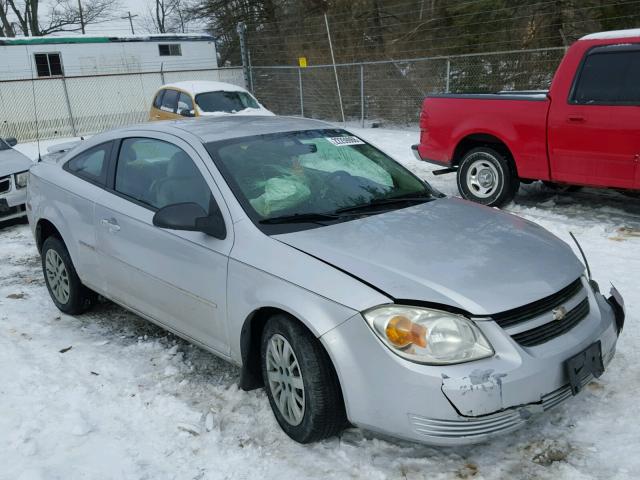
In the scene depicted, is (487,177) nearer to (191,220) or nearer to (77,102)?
(191,220)

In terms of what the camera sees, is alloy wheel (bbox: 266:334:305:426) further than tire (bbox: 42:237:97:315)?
No

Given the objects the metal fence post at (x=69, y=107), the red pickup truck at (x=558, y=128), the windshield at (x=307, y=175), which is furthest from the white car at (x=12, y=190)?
the metal fence post at (x=69, y=107)

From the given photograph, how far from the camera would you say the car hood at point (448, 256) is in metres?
2.63

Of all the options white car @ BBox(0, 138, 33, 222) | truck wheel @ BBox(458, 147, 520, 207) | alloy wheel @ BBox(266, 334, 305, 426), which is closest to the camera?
alloy wheel @ BBox(266, 334, 305, 426)

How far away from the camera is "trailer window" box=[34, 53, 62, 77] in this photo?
22.1 meters

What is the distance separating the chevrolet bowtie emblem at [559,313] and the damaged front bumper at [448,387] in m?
0.11


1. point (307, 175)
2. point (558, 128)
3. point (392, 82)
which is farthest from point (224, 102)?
point (307, 175)

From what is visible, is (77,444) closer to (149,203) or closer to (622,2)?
(149,203)

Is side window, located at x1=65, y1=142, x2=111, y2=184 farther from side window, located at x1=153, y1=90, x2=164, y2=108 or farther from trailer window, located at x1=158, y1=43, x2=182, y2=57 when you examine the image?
trailer window, located at x1=158, y1=43, x2=182, y2=57

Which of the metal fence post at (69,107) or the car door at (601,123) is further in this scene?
the metal fence post at (69,107)

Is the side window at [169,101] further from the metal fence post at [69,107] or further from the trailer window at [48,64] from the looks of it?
the trailer window at [48,64]

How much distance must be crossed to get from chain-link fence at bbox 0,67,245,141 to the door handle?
15.0 metres

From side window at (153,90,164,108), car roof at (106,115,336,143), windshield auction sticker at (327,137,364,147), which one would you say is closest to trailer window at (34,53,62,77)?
side window at (153,90,164,108)

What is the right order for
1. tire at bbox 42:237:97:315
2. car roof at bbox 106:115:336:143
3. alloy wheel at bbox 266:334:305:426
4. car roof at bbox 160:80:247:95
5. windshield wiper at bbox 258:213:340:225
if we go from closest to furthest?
alloy wheel at bbox 266:334:305:426 → windshield wiper at bbox 258:213:340:225 → car roof at bbox 106:115:336:143 → tire at bbox 42:237:97:315 → car roof at bbox 160:80:247:95
